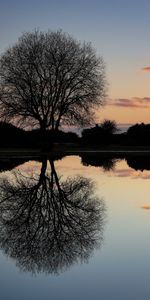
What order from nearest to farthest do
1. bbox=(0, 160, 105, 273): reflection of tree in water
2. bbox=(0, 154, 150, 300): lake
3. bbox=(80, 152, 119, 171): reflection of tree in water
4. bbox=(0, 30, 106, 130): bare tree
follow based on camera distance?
bbox=(0, 154, 150, 300): lake → bbox=(0, 160, 105, 273): reflection of tree in water → bbox=(80, 152, 119, 171): reflection of tree in water → bbox=(0, 30, 106, 130): bare tree

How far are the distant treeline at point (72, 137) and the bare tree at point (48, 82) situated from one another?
6.06 ft

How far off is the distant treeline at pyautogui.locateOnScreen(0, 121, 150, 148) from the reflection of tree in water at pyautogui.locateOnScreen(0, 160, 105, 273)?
98.4ft

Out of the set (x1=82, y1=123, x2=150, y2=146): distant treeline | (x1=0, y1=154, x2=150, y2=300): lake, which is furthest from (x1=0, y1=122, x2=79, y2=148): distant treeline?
(x1=0, y1=154, x2=150, y2=300): lake

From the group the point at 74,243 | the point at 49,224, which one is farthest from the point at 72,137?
the point at 74,243

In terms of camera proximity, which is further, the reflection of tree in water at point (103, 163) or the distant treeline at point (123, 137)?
the distant treeline at point (123, 137)

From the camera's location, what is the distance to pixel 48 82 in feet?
152

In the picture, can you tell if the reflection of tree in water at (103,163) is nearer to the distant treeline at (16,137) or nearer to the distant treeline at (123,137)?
the distant treeline at (16,137)

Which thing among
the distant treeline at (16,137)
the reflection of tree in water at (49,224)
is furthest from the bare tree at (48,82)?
the reflection of tree in water at (49,224)

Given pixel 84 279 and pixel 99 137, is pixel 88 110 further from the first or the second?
pixel 84 279

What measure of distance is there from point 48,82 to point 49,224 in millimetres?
37040

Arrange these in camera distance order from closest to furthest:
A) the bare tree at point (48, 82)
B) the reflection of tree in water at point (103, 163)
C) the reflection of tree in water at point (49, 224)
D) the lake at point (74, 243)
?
1. the lake at point (74, 243)
2. the reflection of tree in water at point (49, 224)
3. the reflection of tree in water at point (103, 163)
4. the bare tree at point (48, 82)

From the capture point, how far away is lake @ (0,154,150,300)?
20.3 feet

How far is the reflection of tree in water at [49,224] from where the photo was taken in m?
7.68

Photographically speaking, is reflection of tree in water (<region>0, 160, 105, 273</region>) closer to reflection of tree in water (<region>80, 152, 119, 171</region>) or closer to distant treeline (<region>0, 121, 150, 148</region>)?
reflection of tree in water (<region>80, 152, 119, 171</region>)
